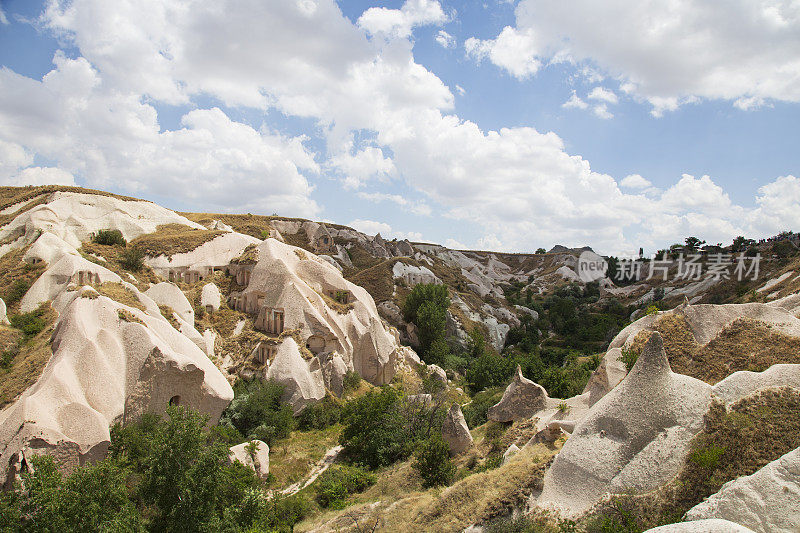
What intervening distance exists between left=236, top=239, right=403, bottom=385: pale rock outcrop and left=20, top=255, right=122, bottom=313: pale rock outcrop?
11069mm

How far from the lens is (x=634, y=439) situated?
1320 centimetres

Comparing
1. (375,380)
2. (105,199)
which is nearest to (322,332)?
(375,380)

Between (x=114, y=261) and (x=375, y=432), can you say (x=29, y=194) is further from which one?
(x=375, y=432)

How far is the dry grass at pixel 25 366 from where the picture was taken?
722 inches

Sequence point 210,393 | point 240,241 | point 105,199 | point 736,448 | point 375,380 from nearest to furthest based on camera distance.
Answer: point 736,448, point 210,393, point 375,380, point 240,241, point 105,199

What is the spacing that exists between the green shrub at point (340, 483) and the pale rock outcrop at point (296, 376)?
682 centimetres

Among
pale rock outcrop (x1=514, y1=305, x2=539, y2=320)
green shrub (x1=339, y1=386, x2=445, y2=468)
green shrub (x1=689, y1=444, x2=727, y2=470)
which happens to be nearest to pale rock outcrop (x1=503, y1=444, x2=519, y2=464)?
green shrub (x1=339, y1=386, x2=445, y2=468)

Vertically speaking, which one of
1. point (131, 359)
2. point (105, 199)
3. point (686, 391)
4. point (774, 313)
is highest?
point (105, 199)

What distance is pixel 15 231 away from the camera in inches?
1294

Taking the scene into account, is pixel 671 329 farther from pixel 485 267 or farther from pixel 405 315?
pixel 485 267

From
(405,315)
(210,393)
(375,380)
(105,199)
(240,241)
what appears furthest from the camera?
(405,315)

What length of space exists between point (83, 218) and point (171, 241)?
382 inches

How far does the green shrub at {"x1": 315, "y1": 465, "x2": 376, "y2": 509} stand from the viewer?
21.2 meters

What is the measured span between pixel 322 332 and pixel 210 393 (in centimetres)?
1145
